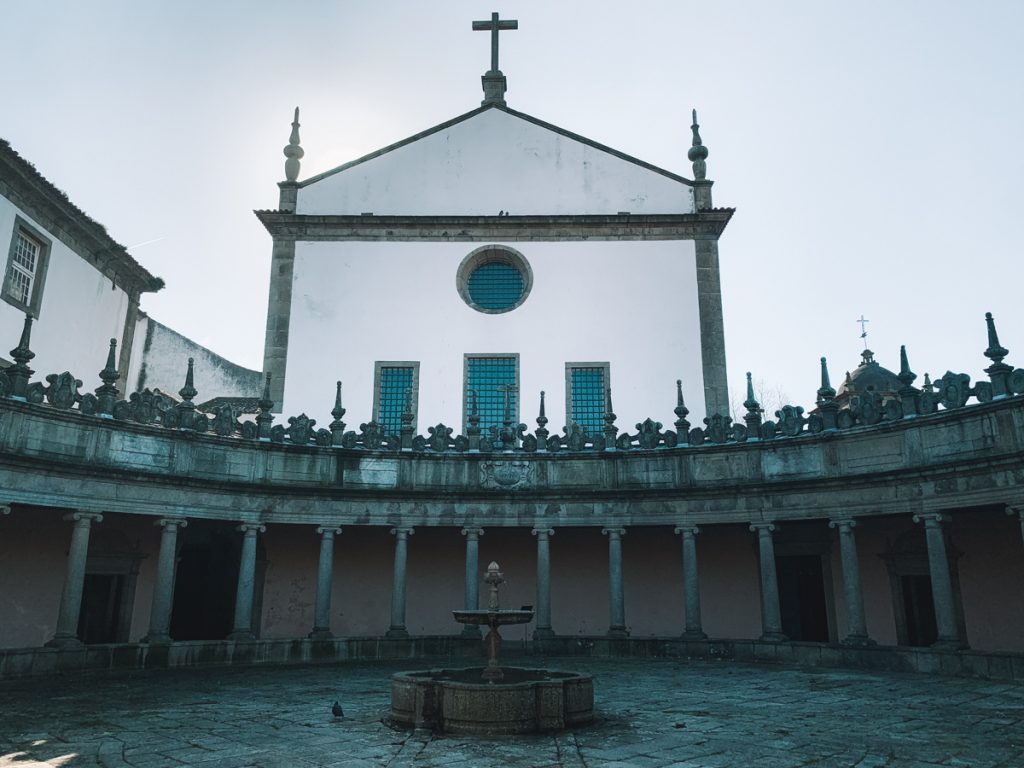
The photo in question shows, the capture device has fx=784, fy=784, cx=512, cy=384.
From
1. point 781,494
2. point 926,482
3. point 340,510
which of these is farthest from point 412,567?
point 926,482

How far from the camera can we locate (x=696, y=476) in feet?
61.7

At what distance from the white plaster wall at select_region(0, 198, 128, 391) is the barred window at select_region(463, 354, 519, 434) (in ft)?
35.6

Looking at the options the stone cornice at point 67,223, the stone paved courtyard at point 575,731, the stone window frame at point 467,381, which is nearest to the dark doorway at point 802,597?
the stone paved courtyard at point 575,731

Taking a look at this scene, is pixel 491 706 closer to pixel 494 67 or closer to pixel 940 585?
pixel 940 585

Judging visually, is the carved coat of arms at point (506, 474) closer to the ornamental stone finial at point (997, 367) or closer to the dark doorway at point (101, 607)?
the dark doorway at point (101, 607)

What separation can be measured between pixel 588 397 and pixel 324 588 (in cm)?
964

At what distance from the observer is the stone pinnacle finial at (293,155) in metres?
26.0

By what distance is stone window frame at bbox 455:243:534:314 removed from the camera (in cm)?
2472

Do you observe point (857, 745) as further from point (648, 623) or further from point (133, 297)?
point (133, 297)

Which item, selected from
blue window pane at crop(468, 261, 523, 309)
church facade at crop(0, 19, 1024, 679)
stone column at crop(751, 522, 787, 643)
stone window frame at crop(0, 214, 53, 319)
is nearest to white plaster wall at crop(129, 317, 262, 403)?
church facade at crop(0, 19, 1024, 679)

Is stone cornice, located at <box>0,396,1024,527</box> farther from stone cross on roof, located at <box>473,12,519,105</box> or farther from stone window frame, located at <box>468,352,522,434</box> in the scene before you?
stone cross on roof, located at <box>473,12,519,105</box>

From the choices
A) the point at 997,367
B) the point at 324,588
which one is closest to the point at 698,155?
the point at 997,367

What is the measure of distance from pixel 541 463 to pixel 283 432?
638 centimetres

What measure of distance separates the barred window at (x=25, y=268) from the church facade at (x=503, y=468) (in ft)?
3.83
